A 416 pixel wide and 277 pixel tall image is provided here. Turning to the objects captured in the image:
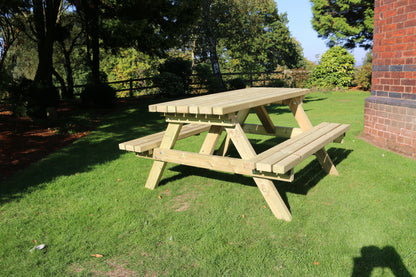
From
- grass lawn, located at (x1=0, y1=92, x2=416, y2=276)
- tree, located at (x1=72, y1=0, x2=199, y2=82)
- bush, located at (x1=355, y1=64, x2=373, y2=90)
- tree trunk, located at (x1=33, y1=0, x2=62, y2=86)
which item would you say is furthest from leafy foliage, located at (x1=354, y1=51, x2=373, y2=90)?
tree trunk, located at (x1=33, y1=0, x2=62, y2=86)

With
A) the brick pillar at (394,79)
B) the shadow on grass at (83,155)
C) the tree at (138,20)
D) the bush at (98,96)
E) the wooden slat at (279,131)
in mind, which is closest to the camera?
the shadow on grass at (83,155)

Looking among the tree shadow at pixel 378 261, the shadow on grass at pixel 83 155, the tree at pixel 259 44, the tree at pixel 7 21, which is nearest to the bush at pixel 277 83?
the shadow on grass at pixel 83 155

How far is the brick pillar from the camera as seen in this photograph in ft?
18.2

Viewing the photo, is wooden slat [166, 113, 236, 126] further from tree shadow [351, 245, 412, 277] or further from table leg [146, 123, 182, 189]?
tree shadow [351, 245, 412, 277]

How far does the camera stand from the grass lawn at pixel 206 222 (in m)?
2.87

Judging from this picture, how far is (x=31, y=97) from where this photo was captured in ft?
32.1

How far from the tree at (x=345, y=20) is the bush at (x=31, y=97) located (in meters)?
22.5

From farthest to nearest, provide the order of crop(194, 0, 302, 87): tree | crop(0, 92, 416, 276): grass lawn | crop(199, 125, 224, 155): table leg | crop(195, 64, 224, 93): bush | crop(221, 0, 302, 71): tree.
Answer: crop(221, 0, 302, 71): tree, crop(194, 0, 302, 87): tree, crop(195, 64, 224, 93): bush, crop(199, 125, 224, 155): table leg, crop(0, 92, 416, 276): grass lawn

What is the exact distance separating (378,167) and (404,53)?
213 centimetres

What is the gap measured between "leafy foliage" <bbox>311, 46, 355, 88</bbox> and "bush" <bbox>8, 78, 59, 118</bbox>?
44.8ft

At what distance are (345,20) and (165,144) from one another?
25951 millimetres

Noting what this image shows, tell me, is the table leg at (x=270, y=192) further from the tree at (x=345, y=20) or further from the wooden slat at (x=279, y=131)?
the tree at (x=345, y=20)

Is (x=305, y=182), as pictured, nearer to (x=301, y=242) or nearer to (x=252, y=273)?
(x=301, y=242)

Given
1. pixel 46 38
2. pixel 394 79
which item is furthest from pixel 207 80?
pixel 394 79
